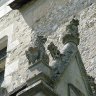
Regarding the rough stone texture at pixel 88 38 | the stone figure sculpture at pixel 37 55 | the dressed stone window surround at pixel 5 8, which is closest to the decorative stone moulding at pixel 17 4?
the dressed stone window surround at pixel 5 8

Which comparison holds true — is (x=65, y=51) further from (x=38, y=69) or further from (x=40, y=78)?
(x=40, y=78)

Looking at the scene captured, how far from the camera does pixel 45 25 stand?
5609 millimetres

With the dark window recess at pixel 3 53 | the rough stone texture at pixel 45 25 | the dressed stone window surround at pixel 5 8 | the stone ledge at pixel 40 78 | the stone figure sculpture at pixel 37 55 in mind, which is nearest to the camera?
the stone ledge at pixel 40 78

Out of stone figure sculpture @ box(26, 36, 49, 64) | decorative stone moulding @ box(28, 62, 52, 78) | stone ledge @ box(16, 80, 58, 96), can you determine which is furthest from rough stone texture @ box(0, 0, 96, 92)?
stone ledge @ box(16, 80, 58, 96)

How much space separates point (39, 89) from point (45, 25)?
261 centimetres

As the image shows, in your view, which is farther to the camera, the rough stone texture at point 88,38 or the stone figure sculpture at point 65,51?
the rough stone texture at point 88,38

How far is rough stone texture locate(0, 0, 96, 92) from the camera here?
481 cm

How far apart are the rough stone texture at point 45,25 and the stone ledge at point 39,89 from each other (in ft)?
4.23

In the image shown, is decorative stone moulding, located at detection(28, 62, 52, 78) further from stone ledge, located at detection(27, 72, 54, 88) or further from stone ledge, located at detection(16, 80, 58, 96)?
stone ledge, located at detection(16, 80, 58, 96)

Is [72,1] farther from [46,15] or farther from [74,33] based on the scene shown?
[74,33]

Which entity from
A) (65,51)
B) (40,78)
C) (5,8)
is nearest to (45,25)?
(5,8)

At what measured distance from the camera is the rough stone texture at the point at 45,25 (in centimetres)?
481

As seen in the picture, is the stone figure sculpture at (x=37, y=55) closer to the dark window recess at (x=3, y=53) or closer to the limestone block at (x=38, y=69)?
the limestone block at (x=38, y=69)

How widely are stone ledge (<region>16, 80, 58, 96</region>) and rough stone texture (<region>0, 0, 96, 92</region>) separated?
1290 mm
